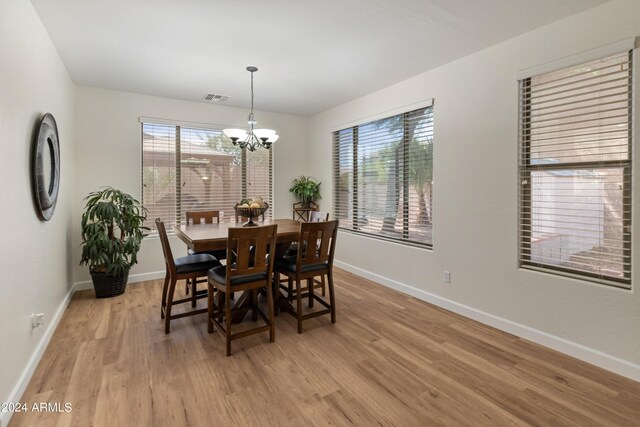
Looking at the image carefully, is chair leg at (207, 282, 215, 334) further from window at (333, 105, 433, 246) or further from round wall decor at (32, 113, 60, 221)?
window at (333, 105, 433, 246)

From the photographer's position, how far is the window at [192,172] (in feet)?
14.8

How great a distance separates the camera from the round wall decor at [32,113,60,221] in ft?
7.59

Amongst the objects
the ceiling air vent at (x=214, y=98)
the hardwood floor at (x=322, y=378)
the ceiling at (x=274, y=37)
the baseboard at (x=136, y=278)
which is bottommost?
the hardwood floor at (x=322, y=378)

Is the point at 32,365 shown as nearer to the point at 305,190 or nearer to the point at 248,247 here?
the point at 248,247

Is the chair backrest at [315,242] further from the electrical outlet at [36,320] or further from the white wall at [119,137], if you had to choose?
the white wall at [119,137]

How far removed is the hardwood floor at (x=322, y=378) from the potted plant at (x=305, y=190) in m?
2.73

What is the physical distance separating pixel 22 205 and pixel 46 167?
68 cm

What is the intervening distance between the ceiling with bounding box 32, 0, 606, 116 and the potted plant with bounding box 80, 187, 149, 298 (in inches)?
59.0

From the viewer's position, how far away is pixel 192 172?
15.7 feet

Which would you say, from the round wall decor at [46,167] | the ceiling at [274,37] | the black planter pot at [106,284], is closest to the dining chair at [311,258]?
the ceiling at [274,37]

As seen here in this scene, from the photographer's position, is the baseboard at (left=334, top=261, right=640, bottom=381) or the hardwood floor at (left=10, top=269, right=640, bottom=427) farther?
the baseboard at (left=334, top=261, right=640, bottom=381)

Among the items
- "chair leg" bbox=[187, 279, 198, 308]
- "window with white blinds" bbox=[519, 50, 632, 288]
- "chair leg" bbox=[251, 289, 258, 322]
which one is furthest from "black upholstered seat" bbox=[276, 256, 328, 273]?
"window with white blinds" bbox=[519, 50, 632, 288]

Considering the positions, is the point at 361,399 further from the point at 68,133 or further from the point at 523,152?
the point at 68,133

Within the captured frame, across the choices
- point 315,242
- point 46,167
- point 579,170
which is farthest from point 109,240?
point 579,170
